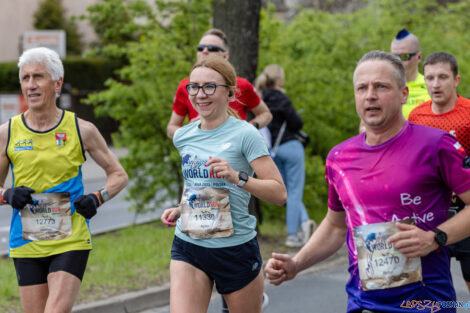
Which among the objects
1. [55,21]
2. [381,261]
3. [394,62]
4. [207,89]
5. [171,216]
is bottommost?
[55,21]

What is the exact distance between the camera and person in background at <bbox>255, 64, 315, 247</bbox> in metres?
8.47

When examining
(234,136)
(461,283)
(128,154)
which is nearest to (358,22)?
(128,154)

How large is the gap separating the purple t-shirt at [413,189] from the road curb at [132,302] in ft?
11.9

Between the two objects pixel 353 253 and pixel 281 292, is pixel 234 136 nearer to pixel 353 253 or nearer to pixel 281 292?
pixel 353 253

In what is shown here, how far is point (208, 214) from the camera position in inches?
147

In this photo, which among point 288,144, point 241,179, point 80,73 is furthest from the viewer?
point 80,73

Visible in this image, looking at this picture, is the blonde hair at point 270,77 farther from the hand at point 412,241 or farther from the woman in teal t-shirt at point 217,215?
the hand at point 412,241

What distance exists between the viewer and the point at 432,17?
16.4 m

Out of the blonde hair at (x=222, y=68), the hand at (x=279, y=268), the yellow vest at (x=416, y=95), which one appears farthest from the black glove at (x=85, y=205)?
the yellow vest at (x=416, y=95)

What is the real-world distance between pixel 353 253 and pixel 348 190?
0.28m

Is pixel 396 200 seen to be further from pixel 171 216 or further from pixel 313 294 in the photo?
pixel 313 294

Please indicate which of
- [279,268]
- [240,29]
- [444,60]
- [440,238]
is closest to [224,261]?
[279,268]

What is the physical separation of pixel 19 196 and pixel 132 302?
2605 millimetres

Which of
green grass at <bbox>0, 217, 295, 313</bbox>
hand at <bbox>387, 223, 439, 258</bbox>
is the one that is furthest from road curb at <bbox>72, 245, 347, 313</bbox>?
hand at <bbox>387, 223, 439, 258</bbox>
